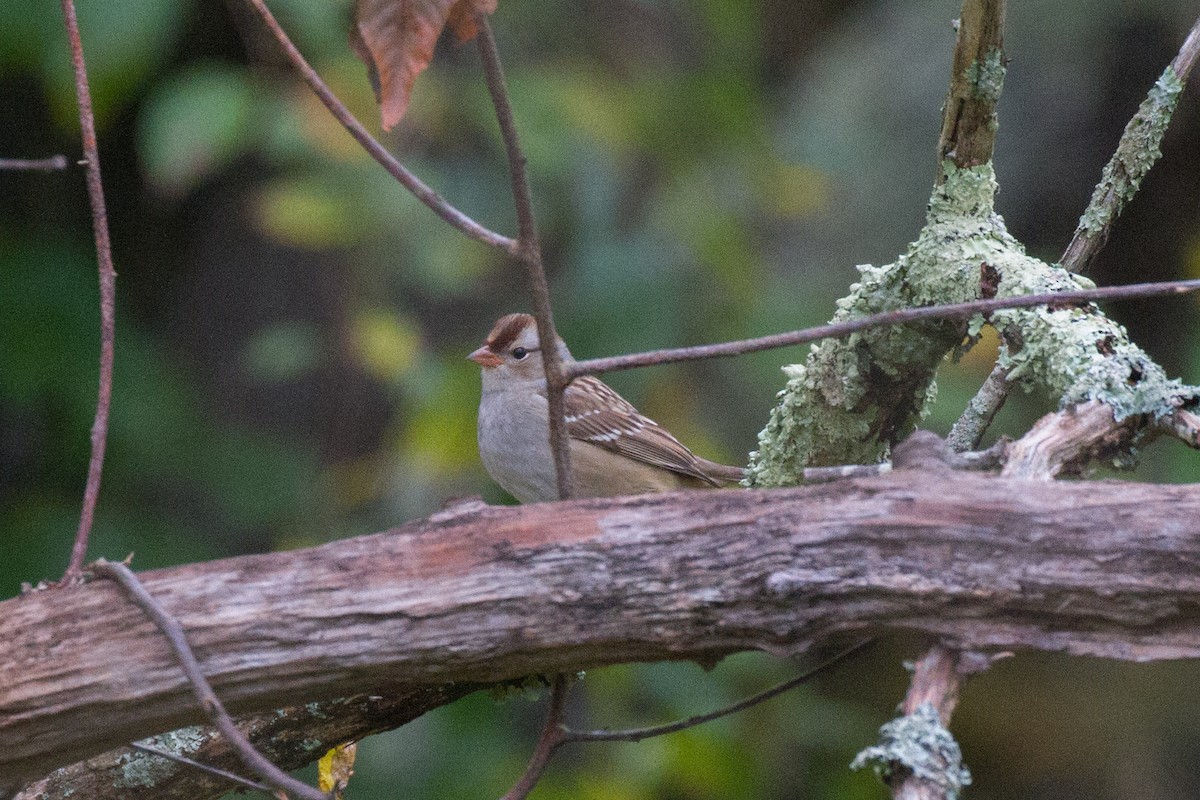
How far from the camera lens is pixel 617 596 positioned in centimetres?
180

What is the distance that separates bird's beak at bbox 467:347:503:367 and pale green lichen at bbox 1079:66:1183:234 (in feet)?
6.62

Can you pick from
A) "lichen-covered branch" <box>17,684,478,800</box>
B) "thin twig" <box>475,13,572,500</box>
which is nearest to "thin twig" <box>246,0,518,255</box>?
"thin twig" <box>475,13,572,500</box>

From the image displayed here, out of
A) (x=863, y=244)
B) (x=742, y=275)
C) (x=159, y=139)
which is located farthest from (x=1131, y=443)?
(x=863, y=244)

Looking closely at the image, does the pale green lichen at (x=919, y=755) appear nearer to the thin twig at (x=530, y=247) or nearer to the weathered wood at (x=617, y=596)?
the weathered wood at (x=617, y=596)

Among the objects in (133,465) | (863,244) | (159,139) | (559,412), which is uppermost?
(863,244)

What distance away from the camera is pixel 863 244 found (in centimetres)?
603

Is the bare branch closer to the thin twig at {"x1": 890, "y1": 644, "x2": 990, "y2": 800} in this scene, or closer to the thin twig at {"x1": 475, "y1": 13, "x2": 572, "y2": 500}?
the thin twig at {"x1": 475, "y1": 13, "x2": 572, "y2": 500}

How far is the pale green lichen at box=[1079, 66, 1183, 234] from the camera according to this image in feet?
8.02

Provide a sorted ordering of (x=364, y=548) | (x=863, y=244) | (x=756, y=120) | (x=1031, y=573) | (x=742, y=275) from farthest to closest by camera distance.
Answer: (x=863, y=244)
(x=756, y=120)
(x=742, y=275)
(x=364, y=548)
(x=1031, y=573)

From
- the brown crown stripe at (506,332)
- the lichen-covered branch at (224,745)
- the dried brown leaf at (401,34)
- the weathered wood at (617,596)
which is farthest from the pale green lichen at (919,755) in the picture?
the brown crown stripe at (506,332)

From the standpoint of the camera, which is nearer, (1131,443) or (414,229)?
(1131,443)

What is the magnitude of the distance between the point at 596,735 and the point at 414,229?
99.6 inches

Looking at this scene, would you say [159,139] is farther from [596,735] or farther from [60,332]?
[596,735]

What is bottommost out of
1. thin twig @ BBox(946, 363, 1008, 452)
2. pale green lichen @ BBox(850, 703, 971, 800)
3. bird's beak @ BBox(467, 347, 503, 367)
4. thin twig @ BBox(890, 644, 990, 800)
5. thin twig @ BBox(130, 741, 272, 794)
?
thin twig @ BBox(130, 741, 272, 794)
